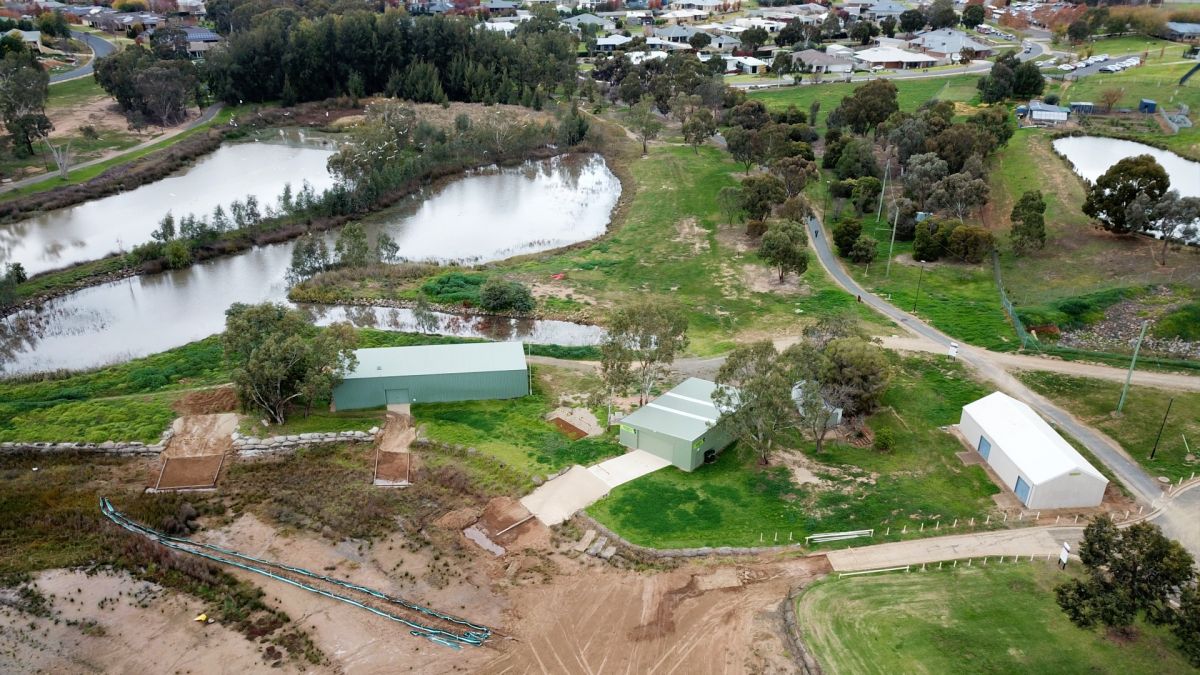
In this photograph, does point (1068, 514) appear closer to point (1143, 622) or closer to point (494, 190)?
point (1143, 622)

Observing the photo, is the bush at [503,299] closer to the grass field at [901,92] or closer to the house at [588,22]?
the grass field at [901,92]

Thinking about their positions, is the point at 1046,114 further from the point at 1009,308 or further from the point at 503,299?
the point at 503,299

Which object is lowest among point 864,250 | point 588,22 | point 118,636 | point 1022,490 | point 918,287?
point 118,636

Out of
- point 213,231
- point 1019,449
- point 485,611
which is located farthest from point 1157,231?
point 213,231

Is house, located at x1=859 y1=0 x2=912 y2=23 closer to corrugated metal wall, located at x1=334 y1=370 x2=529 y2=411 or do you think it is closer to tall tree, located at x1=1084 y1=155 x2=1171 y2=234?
tall tree, located at x1=1084 y1=155 x2=1171 y2=234

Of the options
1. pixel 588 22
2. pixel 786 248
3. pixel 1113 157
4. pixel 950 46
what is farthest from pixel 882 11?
pixel 786 248

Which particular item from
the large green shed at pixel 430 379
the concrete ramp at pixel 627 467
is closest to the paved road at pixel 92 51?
the large green shed at pixel 430 379
